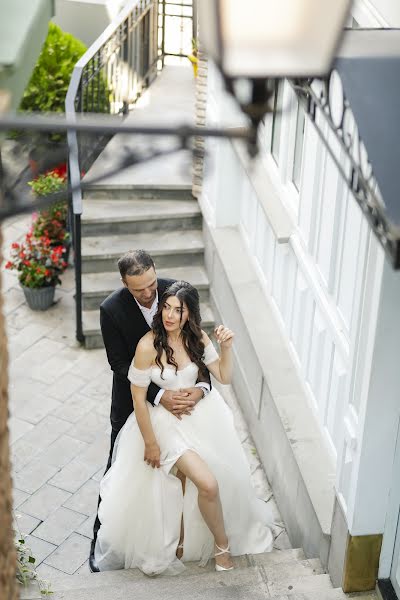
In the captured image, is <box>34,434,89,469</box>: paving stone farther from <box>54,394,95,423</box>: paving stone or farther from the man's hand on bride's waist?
the man's hand on bride's waist

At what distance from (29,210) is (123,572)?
4.00m

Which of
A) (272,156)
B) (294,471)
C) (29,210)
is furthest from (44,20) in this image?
(29,210)

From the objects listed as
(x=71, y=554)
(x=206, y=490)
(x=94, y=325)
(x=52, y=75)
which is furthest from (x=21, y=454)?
(x=52, y=75)

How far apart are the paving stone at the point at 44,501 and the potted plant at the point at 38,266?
92.5 inches

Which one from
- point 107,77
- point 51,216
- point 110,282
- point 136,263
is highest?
point 136,263

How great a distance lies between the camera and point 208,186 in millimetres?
9367

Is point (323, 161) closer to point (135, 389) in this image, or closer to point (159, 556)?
point (135, 389)

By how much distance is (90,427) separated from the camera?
817cm

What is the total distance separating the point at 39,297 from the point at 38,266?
30 cm

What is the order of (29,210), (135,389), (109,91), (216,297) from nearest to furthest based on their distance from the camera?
1. (29,210)
2. (135,389)
3. (216,297)
4. (109,91)

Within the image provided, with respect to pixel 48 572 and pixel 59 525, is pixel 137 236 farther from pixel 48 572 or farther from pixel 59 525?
pixel 48 572

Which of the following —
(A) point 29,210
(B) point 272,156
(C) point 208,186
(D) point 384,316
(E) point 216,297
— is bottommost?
(E) point 216,297

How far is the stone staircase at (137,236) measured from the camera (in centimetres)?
927

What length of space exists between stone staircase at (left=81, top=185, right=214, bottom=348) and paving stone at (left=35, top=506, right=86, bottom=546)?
212cm
